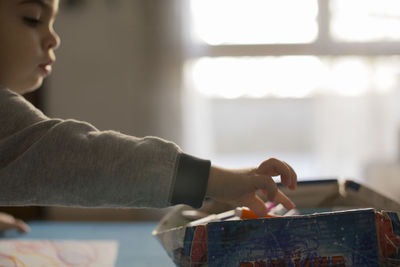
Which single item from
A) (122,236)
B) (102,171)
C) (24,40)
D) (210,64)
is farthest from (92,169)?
(210,64)

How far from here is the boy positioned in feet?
1.28

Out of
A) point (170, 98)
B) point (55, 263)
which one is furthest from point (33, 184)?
point (170, 98)

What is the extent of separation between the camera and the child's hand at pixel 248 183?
1.33 feet

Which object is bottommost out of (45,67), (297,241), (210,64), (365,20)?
(297,241)

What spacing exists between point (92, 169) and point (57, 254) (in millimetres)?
340

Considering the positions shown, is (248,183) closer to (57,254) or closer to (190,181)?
(190,181)

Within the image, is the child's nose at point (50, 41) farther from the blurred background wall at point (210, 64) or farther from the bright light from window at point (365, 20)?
the bright light from window at point (365, 20)

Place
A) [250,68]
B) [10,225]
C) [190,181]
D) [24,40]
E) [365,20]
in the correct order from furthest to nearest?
[250,68]
[365,20]
[10,225]
[24,40]
[190,181]

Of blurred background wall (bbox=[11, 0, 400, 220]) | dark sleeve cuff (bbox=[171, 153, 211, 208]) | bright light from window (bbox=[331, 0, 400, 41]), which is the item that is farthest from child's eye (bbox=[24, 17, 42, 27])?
bright light from window (bbox=[331, 0, 400, 41])

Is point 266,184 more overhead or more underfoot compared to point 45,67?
more underfoot

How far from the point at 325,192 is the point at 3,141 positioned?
1.44 ft

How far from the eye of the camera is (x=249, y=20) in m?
1.72

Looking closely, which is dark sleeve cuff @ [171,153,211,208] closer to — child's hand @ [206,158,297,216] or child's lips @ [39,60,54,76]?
child's hand @ [206,158,297,216]

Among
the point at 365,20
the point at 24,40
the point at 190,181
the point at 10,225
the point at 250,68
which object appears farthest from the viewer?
the point at 250,68
